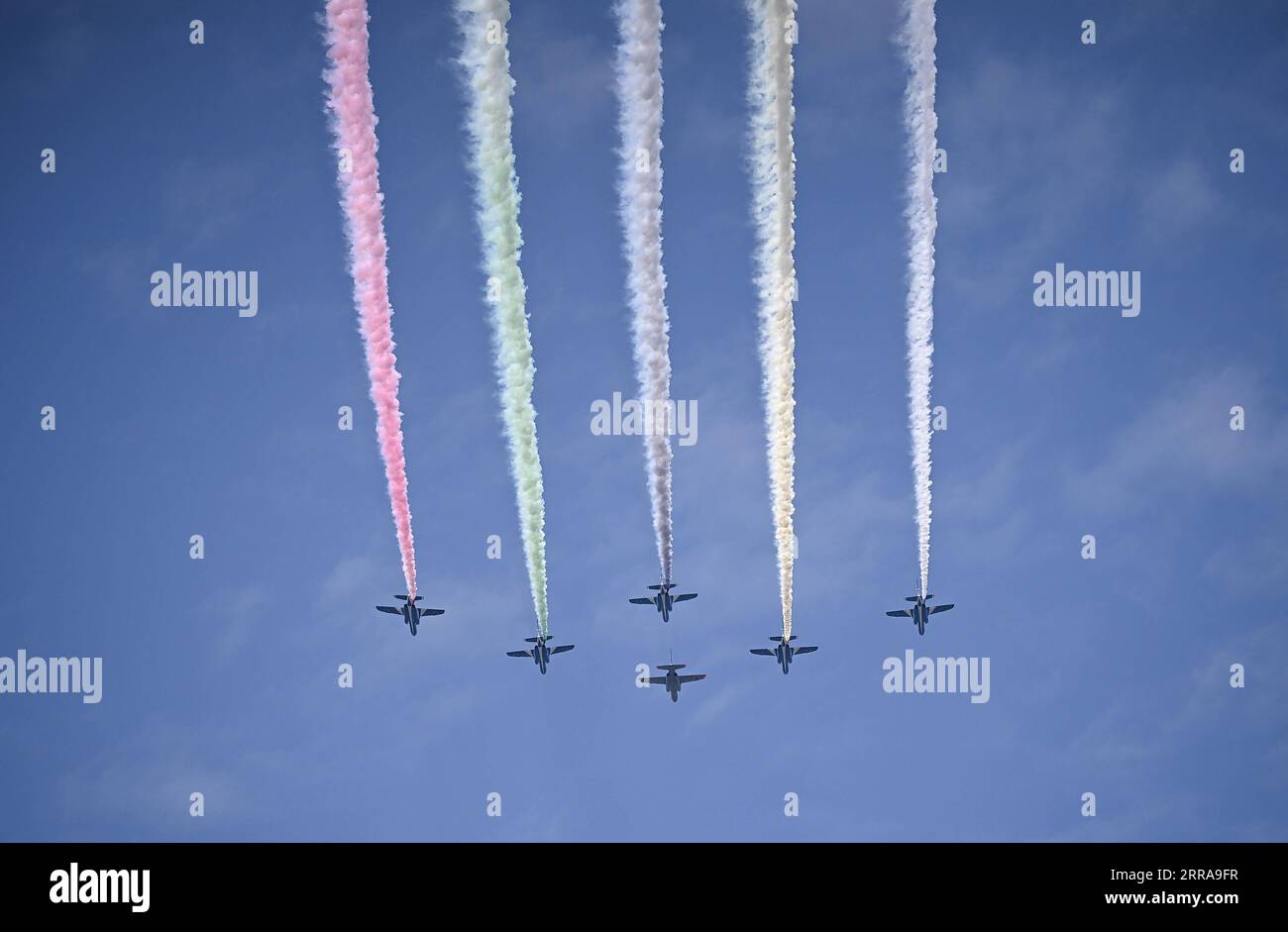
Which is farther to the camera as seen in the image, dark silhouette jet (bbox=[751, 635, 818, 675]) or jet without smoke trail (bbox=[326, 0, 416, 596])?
dark silhouette jet (bbox=[751, 635, 818, 675])

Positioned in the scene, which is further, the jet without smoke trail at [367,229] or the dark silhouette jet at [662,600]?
the dark silhouette jet at [662,600]

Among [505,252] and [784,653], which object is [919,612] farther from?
[505,252]

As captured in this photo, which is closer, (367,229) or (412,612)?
(367,229)

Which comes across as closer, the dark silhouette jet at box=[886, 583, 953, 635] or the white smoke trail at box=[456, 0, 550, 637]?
the white smoke trail at box=[456, 0, 550, 637]

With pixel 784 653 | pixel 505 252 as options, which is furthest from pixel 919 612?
pixel 505 252

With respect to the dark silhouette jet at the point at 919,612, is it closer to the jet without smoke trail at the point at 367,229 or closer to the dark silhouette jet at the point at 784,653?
the dark silhouette jet at the point at 784,653

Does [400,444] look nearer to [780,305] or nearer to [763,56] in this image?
[780,305]

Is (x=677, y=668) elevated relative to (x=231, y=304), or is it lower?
lower

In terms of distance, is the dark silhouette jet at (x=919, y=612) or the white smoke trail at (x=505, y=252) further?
the dark silhouette jet at (x=919, y=612)

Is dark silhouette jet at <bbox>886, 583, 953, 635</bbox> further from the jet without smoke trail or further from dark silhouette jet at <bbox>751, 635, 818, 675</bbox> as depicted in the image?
the jet without smoke trail
